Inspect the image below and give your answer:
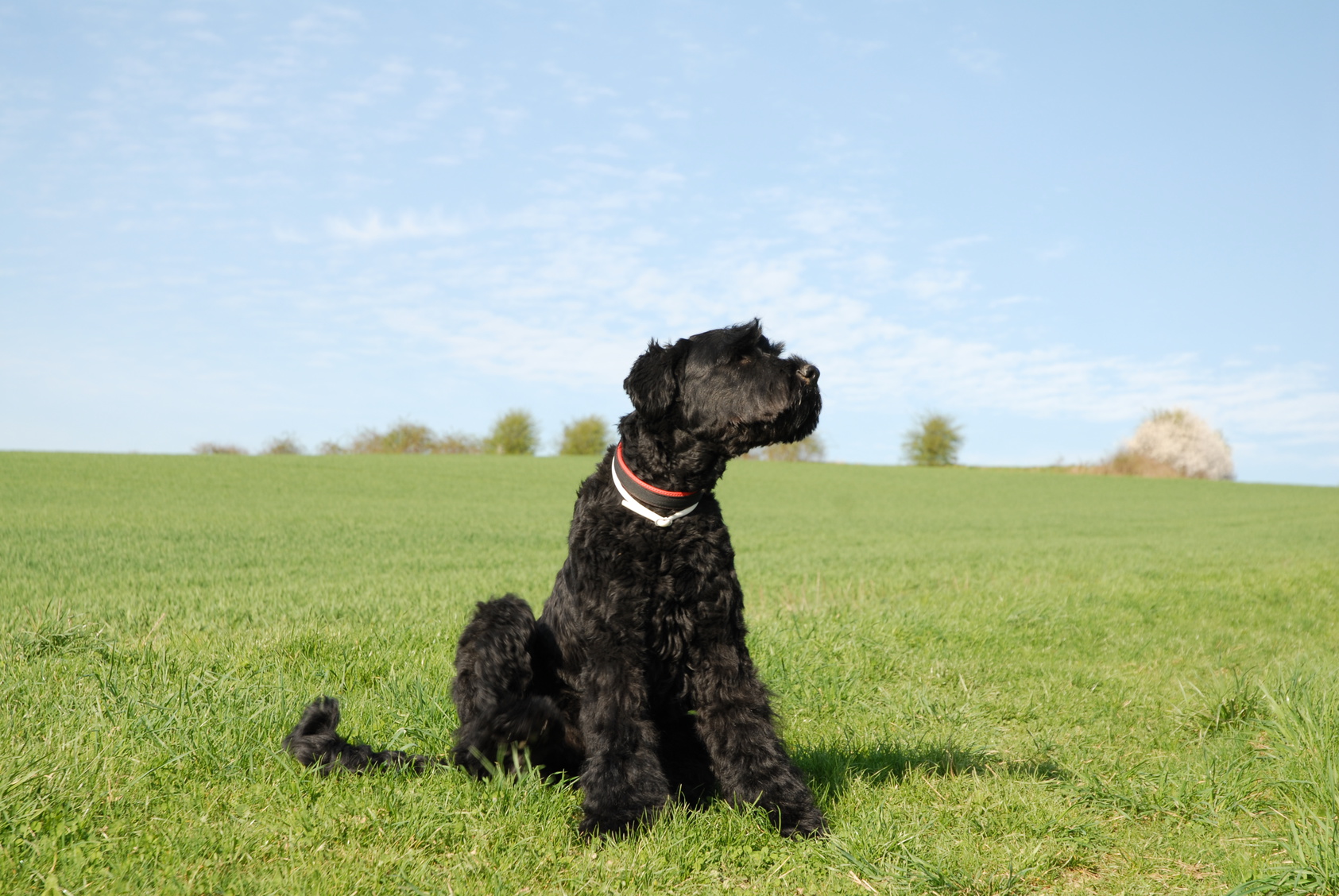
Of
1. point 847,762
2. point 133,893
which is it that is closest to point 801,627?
point 847,762

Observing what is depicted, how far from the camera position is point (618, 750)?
3727 millimetres

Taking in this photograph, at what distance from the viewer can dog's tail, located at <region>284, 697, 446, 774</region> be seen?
4.12 metres

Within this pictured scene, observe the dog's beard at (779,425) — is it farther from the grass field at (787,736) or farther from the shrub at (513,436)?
the shrub at (513,436)

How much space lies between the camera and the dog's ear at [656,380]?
3.84m

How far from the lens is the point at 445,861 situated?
11.5 feet

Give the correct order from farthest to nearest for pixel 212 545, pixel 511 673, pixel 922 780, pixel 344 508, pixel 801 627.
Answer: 1. pixel 344 508
2. pixel 212 545
3. pixel 801 627
4. pixel 922 780
5. pixel 511 673

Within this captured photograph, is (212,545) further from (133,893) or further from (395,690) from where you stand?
(133,893)

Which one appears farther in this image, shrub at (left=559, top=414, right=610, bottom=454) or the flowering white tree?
the flowering white tree

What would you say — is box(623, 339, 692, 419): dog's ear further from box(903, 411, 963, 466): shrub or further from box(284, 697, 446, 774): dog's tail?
box(903, 411, 963, 466): shrub

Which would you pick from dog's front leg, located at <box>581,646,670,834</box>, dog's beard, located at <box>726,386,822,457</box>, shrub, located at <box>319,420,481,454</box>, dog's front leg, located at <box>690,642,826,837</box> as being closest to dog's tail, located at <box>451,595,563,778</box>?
dog's front leg, located at <box>581,646,670,834</box>

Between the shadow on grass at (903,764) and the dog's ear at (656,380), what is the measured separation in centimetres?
218

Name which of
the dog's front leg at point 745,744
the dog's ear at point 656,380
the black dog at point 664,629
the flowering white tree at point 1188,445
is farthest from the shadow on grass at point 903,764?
the flowering white tree at point 1188,445

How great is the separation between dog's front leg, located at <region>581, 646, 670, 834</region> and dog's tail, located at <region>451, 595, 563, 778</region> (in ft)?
0.98

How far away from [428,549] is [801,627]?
1333 centimetres
